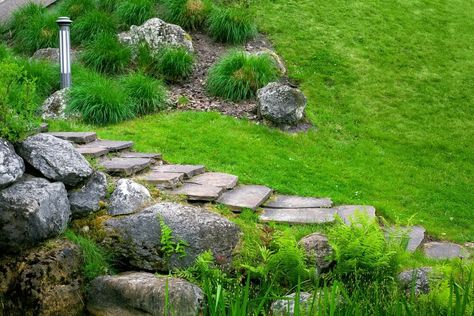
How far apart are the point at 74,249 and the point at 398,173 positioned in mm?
4515

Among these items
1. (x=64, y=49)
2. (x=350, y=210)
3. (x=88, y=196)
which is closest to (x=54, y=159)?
(x=88, y=196)

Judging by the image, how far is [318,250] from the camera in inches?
196

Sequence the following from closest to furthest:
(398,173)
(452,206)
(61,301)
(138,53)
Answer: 1. (61,301)
2. (452,206)
3. (398,173)
4. (138,53)

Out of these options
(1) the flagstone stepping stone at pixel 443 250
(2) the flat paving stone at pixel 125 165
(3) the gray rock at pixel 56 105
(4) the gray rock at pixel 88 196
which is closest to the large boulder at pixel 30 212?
(4) the gray rock at pixel 88 196

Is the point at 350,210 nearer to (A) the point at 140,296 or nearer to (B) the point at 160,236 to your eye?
(B) the point at 160,236

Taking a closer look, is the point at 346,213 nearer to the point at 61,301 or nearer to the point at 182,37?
the point at 61,301

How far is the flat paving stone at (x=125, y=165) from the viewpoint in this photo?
5.94 metres

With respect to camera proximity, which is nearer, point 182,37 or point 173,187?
point 173,187

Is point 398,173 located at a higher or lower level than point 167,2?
lower

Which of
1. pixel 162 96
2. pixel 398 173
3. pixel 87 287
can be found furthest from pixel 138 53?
pixel 87 287

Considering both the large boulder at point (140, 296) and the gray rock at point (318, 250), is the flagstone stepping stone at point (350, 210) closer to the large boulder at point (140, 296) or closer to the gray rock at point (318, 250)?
the gray rock at point (318, 250)

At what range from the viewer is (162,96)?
931 centimetres

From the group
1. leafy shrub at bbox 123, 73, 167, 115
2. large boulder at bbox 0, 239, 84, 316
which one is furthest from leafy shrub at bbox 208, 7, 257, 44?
large boulder at bbox 0, 239, 84, 316

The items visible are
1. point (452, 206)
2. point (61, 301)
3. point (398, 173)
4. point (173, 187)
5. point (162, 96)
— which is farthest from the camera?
point (162, 96)
